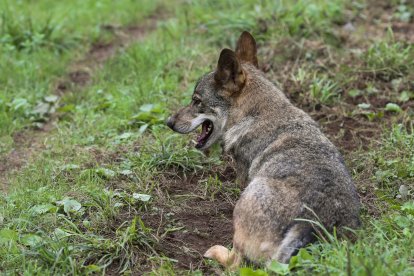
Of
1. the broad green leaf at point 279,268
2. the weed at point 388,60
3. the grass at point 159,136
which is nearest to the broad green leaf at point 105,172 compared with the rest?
the grass at point 159,136

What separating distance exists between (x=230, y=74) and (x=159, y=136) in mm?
1463

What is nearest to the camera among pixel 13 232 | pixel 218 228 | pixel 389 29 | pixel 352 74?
pixel 13 232

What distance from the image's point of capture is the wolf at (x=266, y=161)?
4750 mm

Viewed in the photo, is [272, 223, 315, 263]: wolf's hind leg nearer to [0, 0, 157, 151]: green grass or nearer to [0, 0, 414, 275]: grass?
[0, 0, 414, 275]: grass

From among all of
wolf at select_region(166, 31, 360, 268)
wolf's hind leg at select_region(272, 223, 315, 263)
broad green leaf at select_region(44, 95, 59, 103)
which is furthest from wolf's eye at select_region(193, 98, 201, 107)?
broad green leaf at select_region(44, 95, 59, 103)

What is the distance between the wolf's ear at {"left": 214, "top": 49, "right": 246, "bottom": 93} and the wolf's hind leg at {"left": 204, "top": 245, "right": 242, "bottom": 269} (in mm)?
1539

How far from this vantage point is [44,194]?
599cm

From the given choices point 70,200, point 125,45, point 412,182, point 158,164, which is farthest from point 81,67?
point 412,182

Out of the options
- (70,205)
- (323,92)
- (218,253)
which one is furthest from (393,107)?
(70,205)

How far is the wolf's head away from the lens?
5961 millimetres

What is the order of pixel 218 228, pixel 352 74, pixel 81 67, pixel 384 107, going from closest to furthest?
pixel 218 228
pixel 384 107
pixel 352 74
pixel 81 67

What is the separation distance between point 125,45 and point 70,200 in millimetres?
4443

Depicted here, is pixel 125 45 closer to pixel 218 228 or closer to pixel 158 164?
pixel 158 164

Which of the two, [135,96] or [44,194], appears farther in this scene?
[135,96]
